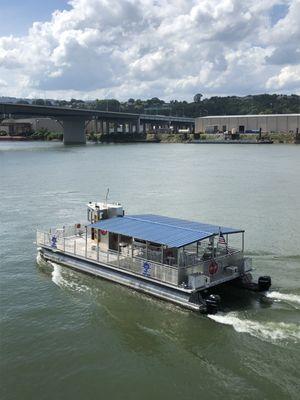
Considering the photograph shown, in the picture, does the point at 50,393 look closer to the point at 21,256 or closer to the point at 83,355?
the point at 83,355

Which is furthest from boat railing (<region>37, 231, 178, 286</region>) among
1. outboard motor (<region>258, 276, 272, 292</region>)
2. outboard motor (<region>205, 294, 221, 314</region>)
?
outboard motor (<region>258, 276, 272, 292</region>)

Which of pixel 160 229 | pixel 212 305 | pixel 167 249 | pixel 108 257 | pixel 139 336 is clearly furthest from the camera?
pixel 108 257

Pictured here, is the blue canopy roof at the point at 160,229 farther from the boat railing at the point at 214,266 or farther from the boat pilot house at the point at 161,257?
the boat railing at the point at 214,266

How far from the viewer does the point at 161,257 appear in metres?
25.2

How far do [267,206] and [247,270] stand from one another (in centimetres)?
2494

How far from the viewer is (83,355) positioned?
20.2 m

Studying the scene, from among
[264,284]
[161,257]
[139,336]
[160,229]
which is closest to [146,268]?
[161,257]

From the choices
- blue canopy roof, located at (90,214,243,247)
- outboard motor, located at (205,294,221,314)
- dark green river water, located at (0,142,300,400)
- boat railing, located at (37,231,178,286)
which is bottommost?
dark green river water, located at (0,142,300,400)

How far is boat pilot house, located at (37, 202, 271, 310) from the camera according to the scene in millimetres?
24203

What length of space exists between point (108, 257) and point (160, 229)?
11.6 ft

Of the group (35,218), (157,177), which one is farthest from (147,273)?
(157,177)

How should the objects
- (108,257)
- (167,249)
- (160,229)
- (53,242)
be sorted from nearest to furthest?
(167,249) < (160,229) < (108,257) < (53,242)

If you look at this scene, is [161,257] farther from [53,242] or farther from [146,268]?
[53,242]

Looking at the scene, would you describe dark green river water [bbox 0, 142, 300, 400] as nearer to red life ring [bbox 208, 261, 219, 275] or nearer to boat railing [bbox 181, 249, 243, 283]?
boat railing [bbox 181, 249, 243, 283]
